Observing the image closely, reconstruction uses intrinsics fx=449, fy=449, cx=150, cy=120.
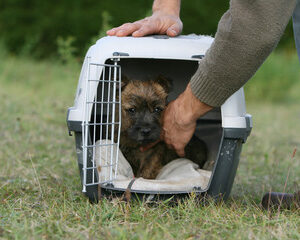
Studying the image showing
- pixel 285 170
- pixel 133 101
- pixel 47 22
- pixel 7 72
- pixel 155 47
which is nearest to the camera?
pixel 155 47

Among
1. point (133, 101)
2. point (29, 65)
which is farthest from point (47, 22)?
point (133, 101)

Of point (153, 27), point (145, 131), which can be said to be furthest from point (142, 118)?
point (153, 27)

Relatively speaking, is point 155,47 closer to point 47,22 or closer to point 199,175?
point 199,175

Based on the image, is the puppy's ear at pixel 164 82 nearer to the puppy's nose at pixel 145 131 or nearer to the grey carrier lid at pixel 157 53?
the puppy's nose at pixel 145 131

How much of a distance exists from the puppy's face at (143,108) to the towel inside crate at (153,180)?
0.66ft

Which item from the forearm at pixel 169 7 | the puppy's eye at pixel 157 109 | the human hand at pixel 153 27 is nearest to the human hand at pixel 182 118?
the puppy's eye at pixel 157 109

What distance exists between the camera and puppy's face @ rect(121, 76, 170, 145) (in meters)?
3.03

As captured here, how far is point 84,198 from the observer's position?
8.79 feet

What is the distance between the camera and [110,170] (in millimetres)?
2629

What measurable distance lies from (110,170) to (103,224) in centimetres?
58

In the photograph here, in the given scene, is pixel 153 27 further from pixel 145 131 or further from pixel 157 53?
pixel 145 131

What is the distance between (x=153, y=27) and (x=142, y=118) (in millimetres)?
671

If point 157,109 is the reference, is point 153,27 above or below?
above

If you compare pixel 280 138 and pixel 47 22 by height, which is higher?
pixel 47 22
